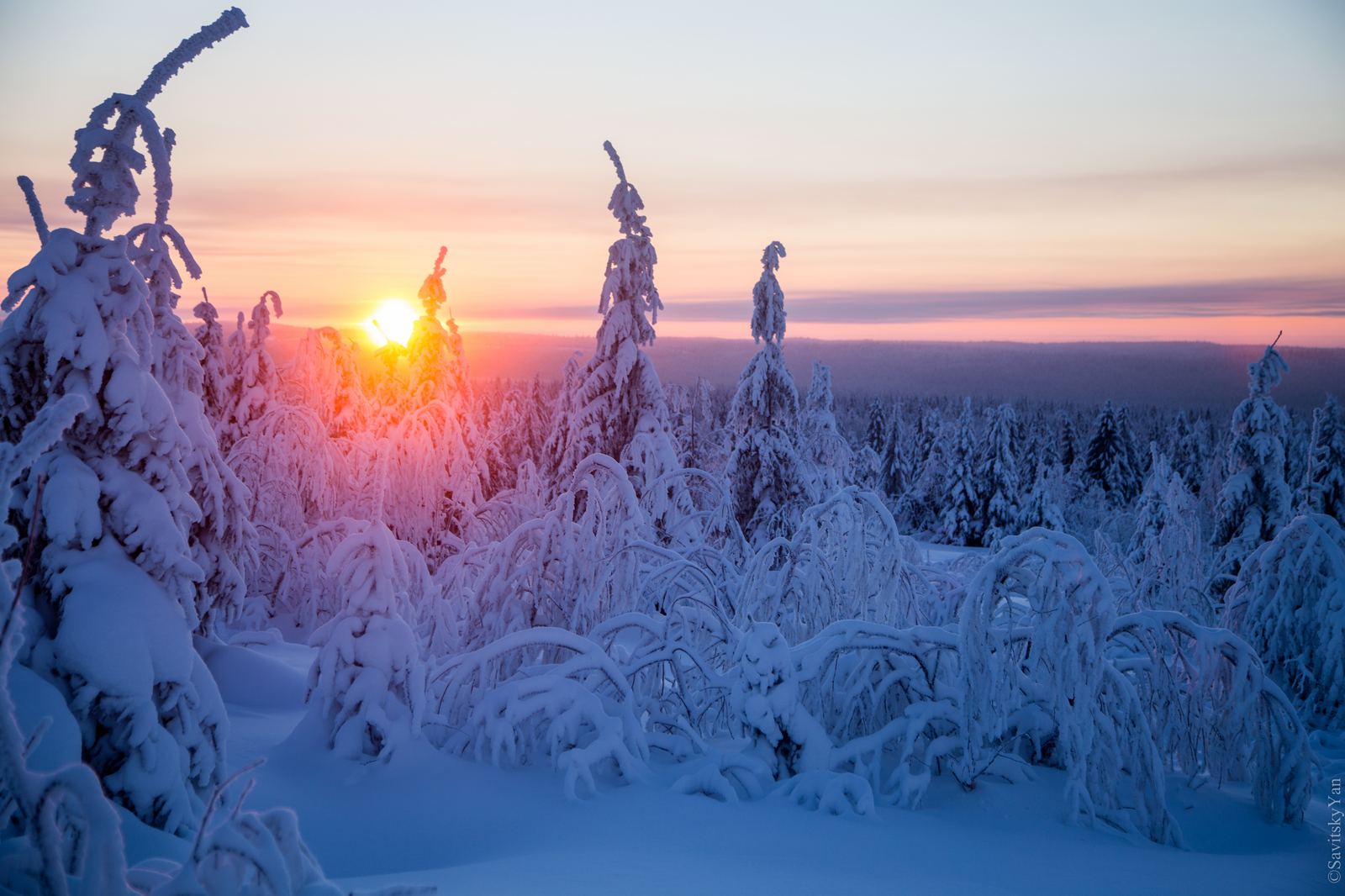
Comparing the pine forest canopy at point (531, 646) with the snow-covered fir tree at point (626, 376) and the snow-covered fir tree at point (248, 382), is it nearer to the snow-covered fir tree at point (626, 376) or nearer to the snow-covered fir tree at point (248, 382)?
the snow-covered fir tree at point (626, 376)

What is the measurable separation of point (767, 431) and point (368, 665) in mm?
14786

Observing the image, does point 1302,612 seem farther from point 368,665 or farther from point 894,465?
point 894,465

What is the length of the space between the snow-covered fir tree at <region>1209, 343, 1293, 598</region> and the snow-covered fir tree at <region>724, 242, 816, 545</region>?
10847 millimetres

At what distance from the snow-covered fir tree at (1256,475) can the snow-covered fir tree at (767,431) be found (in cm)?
1085

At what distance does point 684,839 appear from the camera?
4984mm

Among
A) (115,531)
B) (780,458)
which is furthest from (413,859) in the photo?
(780,458)

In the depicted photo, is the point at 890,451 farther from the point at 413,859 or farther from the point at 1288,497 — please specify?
the point at 413,859

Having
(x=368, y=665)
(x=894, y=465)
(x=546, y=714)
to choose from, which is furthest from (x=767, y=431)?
(x=894, y=465)

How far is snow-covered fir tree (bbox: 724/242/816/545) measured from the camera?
19172 millimetres

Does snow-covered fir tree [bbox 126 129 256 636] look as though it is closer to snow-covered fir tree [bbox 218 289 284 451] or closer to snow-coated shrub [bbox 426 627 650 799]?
snow-coated shrub [bbox 426 627 650 799]

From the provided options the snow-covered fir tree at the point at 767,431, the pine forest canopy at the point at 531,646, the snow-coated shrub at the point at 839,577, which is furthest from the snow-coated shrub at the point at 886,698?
the snow-covered fir tree at the point at 767,431

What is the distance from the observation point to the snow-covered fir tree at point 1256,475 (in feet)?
63.1

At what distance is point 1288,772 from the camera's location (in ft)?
20.6

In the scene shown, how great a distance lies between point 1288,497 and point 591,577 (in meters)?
20.3
